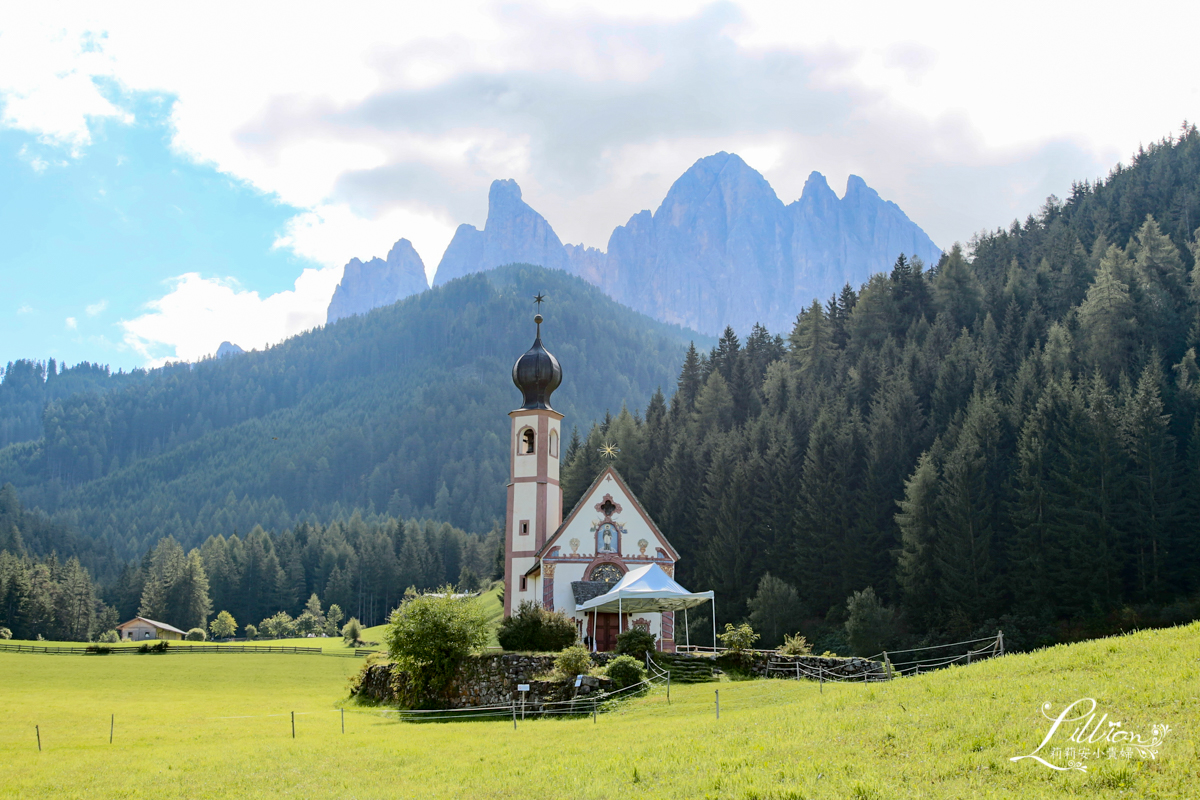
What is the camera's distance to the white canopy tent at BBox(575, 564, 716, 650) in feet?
104

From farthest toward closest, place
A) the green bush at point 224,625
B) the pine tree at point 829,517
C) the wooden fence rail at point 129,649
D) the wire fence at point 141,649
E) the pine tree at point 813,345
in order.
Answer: the green bush at point 224,625 < the pine tree at point 813,345 < the wire fence at point 141,649 < the wooden fence rail at point 129,649 < the pine tree at point 829,517

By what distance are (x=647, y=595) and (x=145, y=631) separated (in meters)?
78.3

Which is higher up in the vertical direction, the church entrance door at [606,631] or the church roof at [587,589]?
the church roof at [587,589]

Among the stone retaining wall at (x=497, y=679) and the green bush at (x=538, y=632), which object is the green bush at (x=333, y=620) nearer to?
the green bush at (x=538, y=632)

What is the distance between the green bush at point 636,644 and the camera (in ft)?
97.1

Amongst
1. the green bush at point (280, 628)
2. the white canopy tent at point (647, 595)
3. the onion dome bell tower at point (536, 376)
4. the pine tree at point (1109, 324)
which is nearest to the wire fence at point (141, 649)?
the onion dome bell tower at point (536, 376)

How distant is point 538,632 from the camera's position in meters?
32.0

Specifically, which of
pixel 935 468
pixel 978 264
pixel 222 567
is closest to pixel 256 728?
pixel 935 468

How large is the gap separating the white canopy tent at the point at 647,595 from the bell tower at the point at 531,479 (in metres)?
8.52

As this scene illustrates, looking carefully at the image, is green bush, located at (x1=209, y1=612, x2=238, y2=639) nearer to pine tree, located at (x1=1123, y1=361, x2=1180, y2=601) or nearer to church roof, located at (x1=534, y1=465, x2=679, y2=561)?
church roof, located at (x1=534, y1=465, x2=679, y2=561)

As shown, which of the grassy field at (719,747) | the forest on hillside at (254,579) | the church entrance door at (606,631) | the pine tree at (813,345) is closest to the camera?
the grassy field at (719,747)

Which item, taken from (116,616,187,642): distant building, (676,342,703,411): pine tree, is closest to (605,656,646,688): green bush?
(676,342,703,411): pine tree

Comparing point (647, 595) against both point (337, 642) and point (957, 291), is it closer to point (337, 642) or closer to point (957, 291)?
point (957, 291)

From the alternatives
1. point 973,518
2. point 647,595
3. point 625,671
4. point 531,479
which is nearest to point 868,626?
point 973,518
